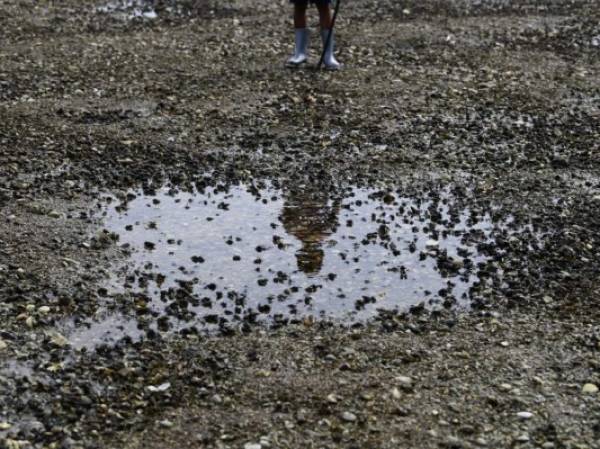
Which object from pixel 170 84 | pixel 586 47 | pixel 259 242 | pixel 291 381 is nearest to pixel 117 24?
pixel 170 84

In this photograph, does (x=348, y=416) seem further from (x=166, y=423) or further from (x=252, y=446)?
(x=166, y=423)

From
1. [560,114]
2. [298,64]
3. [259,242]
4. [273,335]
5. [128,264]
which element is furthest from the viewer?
[298,64]

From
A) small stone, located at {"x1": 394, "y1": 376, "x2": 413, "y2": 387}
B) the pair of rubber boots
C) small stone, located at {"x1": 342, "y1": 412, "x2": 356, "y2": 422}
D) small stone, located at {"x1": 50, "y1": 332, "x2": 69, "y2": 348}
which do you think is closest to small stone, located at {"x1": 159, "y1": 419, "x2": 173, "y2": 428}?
small stone, located at {"x1": 342, "y1": 412, "x2": 356, "y2": 422}

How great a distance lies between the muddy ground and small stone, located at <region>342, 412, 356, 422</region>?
0.01m

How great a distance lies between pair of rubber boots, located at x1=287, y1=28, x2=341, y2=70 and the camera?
12712 mm

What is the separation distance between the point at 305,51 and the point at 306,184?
4.31m

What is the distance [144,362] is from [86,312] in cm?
84

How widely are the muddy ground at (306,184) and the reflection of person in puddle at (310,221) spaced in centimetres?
31

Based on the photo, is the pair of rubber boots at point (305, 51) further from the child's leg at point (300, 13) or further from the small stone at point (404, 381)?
the small stone at point (404, 381)

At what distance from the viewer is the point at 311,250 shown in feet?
25.6

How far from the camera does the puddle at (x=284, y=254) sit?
6.86 metres

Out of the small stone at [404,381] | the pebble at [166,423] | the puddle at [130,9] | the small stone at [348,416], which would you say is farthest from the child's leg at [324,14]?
the pebble at [166,423]

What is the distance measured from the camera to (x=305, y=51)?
12.9 m

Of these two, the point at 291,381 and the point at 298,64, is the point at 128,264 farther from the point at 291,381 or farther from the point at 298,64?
the point at 298,64
